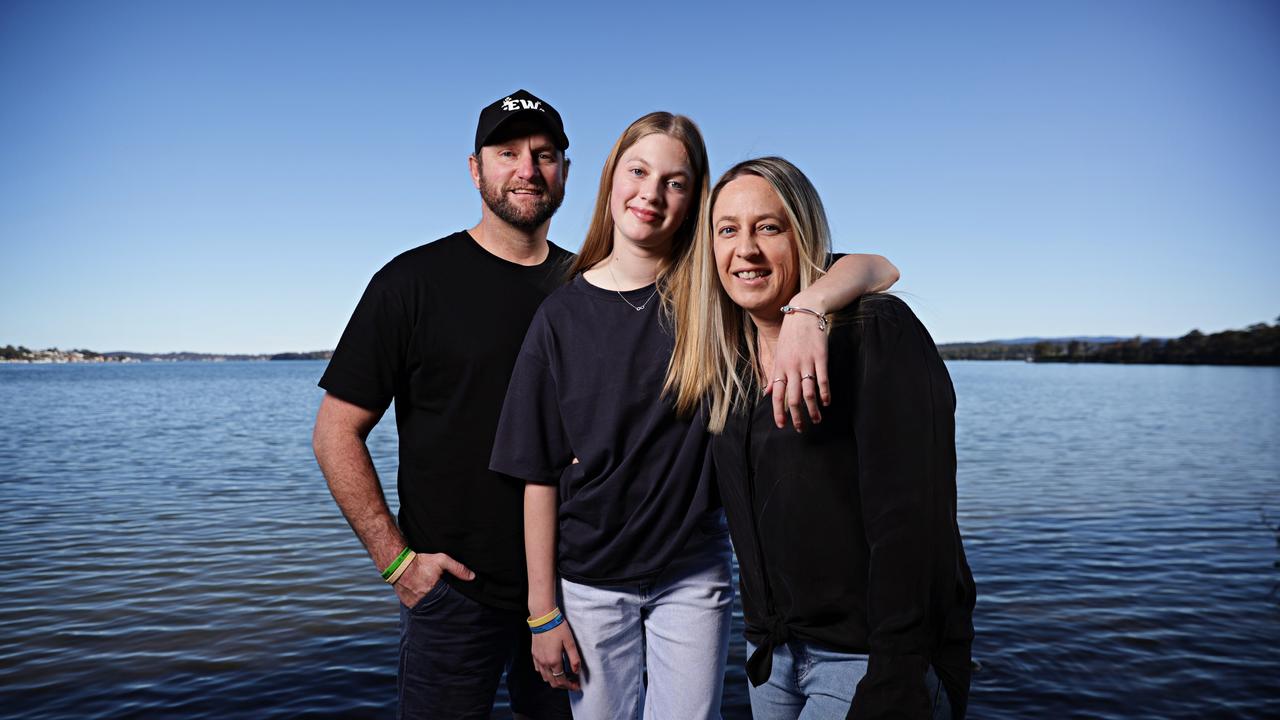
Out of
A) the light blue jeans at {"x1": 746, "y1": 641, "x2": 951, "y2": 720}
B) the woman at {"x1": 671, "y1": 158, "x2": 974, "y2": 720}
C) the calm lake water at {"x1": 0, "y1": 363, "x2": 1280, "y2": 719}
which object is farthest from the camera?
the calm lake water at {"x1": 0, "y1": 363, "x2": 1280, "y2": 719}

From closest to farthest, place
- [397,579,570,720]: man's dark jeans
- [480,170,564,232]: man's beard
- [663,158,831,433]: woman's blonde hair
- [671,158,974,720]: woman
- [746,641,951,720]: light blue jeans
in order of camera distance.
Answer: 1. [671,158,974,720]: woman
2. [746,641,951,720]: light blue jeans
3. [663,158,831,433]: woman's blonde hair
4. [397,579,570,720]: man's dark jeans
5. [480,170,564,232]: man's beard

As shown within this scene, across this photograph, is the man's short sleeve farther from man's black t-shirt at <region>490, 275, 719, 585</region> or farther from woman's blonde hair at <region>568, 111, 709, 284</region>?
woman's blonde hair at <region>568, 111, 709, 284</region>

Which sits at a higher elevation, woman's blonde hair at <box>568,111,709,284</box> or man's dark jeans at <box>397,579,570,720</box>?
woman's blonde hair at <box>568,111,709,284</box>

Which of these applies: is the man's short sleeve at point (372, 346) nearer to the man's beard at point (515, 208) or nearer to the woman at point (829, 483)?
the man's beard at point (515, 208)

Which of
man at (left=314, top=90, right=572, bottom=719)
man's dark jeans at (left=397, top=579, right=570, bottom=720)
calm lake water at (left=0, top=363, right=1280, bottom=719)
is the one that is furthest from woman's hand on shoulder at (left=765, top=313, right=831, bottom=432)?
calm lake water at (left=0, top=363, right=1280, bottom=719)

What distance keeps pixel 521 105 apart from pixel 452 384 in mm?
1131

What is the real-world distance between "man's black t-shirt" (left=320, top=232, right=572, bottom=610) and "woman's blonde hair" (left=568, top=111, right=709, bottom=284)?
35 centimetres

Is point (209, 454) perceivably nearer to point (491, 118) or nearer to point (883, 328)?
point (491, 118)

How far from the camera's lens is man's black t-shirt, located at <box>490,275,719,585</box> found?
2752mm

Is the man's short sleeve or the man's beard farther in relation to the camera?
the man's beard

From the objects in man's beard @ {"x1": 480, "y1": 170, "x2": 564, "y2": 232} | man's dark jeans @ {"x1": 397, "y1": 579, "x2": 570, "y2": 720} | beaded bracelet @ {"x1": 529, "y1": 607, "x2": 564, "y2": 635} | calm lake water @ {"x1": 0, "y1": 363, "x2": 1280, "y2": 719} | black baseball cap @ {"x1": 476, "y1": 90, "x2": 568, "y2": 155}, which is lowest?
calm lake water @ {"x1": 0, "y1": 363, "x2": 1280, "y2": 719}

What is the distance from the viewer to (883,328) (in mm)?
2014

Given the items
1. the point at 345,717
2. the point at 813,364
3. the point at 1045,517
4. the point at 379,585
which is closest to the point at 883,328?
the point at 813,364

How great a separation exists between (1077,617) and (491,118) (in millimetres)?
8514
